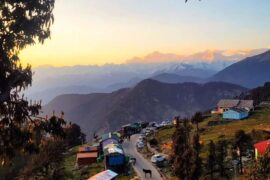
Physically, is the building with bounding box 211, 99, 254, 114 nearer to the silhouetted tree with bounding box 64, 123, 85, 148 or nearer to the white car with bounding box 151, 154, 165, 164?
the silhouetted tree with bounding box 64, 123, 85, 148

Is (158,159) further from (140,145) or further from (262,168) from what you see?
(262,168)

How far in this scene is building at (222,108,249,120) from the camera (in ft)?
427

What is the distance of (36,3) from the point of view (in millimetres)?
19203

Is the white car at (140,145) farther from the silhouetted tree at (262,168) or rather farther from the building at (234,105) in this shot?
the silhouetted tree at (262,168)

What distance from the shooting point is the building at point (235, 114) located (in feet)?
427

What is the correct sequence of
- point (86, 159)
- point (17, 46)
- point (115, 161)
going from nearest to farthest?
point (17, 46)
point (115, 161)
point (86, 159)

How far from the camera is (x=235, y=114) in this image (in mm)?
131500

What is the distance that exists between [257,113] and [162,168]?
69.2 metres

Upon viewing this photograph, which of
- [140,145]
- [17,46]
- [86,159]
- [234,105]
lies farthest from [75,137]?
[17,46]

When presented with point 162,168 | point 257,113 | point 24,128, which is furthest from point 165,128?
point 24,128

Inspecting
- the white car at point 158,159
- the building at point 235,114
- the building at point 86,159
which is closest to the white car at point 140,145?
the building at point 86,159

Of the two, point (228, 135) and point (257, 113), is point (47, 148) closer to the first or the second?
point (228, 135)

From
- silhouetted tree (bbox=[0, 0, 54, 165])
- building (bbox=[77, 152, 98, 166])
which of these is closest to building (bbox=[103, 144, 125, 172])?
building (bbox=[77, 152, 98, 166])

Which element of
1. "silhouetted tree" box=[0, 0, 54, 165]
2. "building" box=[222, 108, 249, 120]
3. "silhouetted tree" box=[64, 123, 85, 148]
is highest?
"silhouetted tree" box=[0, 0, 54, 165]
